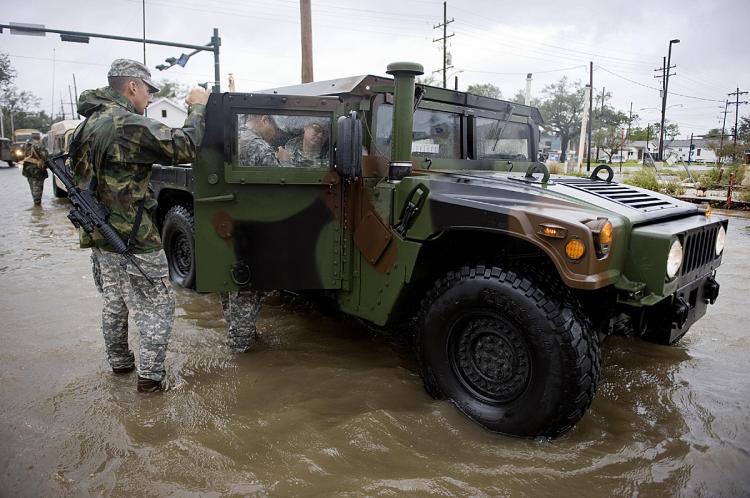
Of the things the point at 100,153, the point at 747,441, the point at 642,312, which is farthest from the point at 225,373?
the point at 747,441

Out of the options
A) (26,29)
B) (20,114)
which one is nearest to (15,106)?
(20,114)

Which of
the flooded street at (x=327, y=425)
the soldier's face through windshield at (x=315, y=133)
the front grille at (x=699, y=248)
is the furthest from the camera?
the soldier's face through windshield at (x=315, y=133)

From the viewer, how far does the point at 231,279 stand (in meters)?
3.31

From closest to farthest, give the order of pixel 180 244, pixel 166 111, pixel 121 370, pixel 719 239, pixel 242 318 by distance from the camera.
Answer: pixel 719 239 < pixel 121 370 < pixel 242 318 < pixel 180 244 < pixel 166 111

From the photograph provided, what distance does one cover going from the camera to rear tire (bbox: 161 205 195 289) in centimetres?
484

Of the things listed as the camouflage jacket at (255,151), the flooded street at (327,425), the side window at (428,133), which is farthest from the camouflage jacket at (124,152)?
the side window at (428,133)

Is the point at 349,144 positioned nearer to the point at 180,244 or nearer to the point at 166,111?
the point at 180,244

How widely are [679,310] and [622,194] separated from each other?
0.71 meters

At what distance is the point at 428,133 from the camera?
363 centimetres

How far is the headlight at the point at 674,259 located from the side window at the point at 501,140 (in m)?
1.62

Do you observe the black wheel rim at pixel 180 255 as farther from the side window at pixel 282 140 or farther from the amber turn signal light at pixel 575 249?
the amber turn signal light at pixel 575 249

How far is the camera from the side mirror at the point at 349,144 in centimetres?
287

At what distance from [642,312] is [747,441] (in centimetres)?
75

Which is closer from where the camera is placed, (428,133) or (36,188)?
(428,133)
